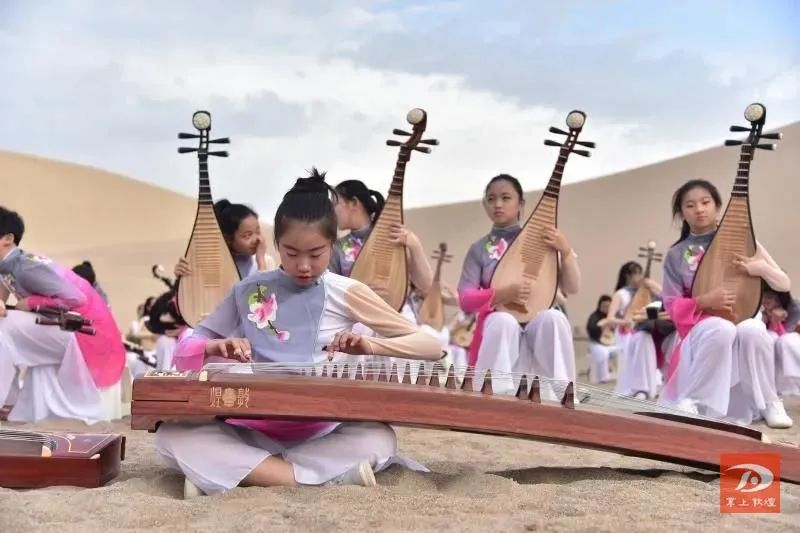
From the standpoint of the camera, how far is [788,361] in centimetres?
531

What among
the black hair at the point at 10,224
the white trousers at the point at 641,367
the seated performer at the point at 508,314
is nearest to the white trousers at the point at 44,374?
the black hair at the point at 10,224

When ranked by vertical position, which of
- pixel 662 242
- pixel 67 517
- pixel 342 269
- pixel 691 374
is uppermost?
pixel 662 242

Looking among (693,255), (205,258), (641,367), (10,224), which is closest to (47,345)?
(10,224)

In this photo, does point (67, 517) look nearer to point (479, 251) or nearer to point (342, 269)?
point (342, 269)

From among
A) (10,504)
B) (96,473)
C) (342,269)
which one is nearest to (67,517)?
(10,504)

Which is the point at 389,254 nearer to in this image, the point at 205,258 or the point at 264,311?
the point at 205,258

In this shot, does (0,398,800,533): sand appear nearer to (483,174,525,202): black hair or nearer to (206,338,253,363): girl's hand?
(206,338,253,363): girl's hand

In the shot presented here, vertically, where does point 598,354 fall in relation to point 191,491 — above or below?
above

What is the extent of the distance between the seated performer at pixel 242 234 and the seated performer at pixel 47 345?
0.92m

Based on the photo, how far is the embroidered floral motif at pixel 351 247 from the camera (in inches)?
181

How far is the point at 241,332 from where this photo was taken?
2.68 m

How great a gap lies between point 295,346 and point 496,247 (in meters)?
2.24

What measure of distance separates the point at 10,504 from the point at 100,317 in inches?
116

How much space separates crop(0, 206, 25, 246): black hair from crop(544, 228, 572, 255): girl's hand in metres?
2.55
